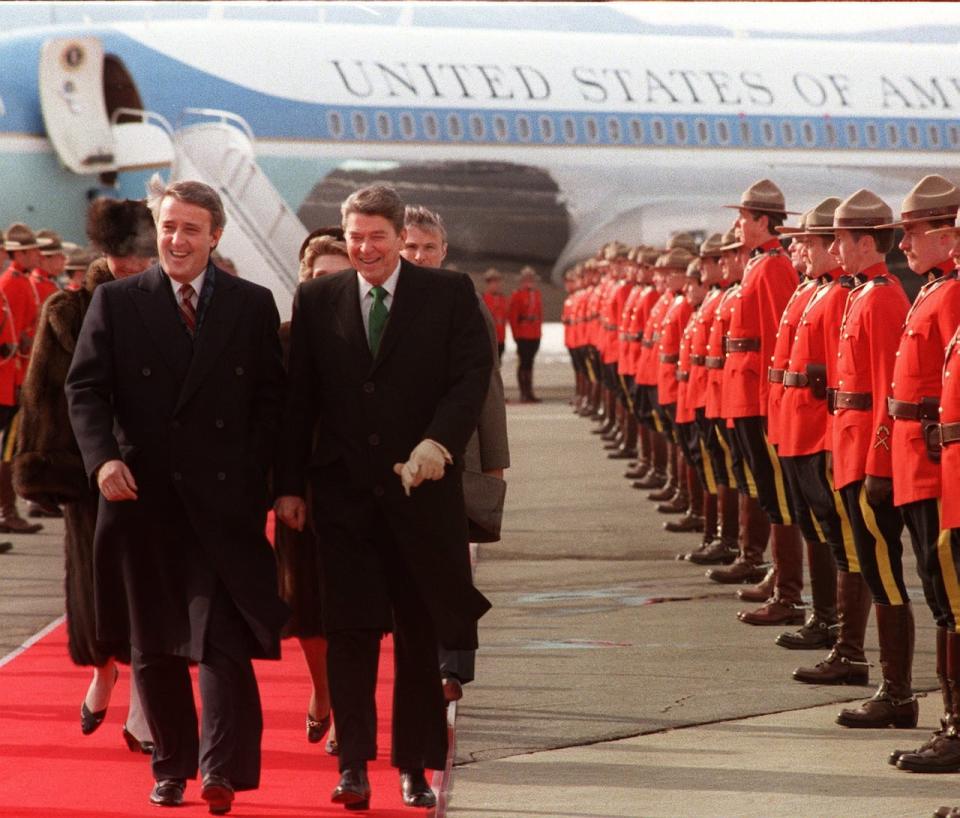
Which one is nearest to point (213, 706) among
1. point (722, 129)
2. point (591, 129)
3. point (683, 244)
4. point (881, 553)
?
point (881, 553)

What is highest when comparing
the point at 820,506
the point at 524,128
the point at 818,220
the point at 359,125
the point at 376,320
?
the point at 524,128

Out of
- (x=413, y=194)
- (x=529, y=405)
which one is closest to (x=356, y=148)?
(x=413, y=194)

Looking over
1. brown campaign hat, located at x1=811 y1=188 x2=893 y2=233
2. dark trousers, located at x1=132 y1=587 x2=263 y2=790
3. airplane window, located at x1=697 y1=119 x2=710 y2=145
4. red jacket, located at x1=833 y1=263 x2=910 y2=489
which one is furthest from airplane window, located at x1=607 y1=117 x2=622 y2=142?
dark trousers, located at x1=132 y1=587 x2=263 y2=790

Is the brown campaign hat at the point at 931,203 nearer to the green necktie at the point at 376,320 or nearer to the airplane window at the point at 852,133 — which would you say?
the green necktie at the point at 376,320

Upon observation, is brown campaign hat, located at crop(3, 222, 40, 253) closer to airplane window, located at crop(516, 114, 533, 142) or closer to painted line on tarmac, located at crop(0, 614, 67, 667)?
painted line on tarmac, located at crop(0, 614, 67, 667)

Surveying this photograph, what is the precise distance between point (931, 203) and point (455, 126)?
17913 mm

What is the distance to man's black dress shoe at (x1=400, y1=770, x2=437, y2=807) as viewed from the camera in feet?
18.5

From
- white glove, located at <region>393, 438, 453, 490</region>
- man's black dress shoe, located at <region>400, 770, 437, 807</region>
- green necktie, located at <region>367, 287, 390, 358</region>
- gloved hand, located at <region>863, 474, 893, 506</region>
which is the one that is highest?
green necktie, located at <region>367, 287, 390, 358</region>

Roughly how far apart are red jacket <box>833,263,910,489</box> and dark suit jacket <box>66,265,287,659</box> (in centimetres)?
216

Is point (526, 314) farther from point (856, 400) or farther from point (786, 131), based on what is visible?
point (856, 400)

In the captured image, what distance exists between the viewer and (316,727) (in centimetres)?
655

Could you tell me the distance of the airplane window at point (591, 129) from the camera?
24.7 meters

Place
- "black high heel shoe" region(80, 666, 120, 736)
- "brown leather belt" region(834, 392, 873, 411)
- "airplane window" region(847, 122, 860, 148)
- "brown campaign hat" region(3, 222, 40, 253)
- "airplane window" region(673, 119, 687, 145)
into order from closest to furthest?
1. "black high heel shoe" region(80, 666, 120, 736)
2. "brown leather belt" region(834, 392, 873, 411)
3. "brown campaign hat" region(3, 222, 40, 253)
4. "airplane window" region(673, 119, 687, 145)
5. "airplane window" region(847, 122, 860, 148)

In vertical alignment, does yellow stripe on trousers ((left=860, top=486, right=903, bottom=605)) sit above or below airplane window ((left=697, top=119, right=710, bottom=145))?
below
